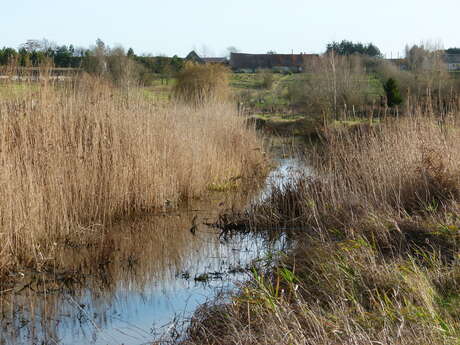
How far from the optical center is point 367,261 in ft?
16.5

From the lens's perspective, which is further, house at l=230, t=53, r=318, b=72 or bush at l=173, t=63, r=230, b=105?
house at l=230, t=53, r=318, b=72

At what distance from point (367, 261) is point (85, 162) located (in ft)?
14.4

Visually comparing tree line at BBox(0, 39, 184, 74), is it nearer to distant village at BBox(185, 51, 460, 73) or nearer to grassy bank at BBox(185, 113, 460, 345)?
grassy bank at BBox(185, 113, 460, 345)

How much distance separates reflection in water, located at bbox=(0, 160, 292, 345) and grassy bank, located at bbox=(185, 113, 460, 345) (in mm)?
603

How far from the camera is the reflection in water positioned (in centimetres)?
513

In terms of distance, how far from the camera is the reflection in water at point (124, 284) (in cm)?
513

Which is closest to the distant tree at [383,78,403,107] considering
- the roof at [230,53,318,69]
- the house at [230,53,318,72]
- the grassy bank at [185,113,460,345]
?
the grassy bank at [185,113,460,345]

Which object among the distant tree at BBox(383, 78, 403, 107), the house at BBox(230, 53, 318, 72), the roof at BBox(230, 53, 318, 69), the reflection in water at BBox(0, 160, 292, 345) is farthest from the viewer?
the roof at BBox(230, 53, 318, 69)

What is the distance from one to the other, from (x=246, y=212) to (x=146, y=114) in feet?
7.53

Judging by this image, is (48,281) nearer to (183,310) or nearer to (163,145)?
(183,310)

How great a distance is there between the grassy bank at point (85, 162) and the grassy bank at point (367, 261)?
1551 millimetres

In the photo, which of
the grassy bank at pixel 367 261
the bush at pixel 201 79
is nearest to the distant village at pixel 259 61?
the bush at pixel 201 79

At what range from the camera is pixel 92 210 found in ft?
26.5

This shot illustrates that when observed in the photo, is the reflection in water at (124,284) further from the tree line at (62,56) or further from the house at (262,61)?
the house at (262,61)
